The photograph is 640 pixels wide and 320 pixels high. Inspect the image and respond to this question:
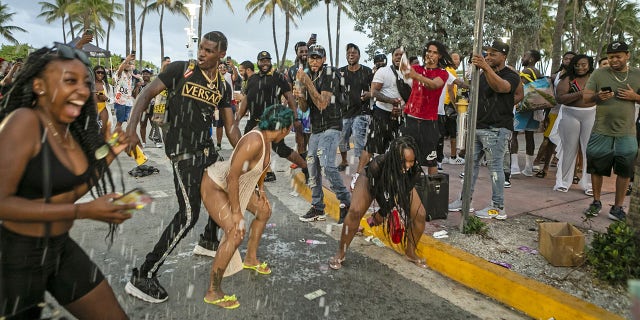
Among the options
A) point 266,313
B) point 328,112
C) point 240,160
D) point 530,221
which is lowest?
point 266,313

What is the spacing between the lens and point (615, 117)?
5172 millimetres

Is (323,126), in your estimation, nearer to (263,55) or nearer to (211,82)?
(211,82)

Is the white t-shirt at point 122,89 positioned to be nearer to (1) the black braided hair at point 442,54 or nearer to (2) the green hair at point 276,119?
(1) the black braided hair at point 442,54

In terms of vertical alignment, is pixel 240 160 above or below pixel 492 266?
above

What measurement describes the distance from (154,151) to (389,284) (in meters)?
8.17

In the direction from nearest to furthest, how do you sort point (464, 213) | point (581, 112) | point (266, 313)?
point (266, 313) < point (464, 213) < point (581, 112)

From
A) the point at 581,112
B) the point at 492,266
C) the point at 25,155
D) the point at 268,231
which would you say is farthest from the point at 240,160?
the point at 581,112

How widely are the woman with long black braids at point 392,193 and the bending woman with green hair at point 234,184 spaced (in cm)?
95

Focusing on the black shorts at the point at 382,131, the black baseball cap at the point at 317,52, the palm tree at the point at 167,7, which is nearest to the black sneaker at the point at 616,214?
the black shorts at the point at 382,131

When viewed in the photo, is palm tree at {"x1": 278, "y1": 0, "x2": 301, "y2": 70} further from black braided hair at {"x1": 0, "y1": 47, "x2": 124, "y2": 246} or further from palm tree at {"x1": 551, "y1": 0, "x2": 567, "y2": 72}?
black braided hair at {"x1": 0, "y1": 47, "x2": 124, "y2": 246}

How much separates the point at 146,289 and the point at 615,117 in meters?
5.33

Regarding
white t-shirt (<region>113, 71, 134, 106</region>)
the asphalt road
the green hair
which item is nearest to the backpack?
the asphalt road

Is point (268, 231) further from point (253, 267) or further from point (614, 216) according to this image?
point (614, 216)

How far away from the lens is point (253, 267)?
404cm
